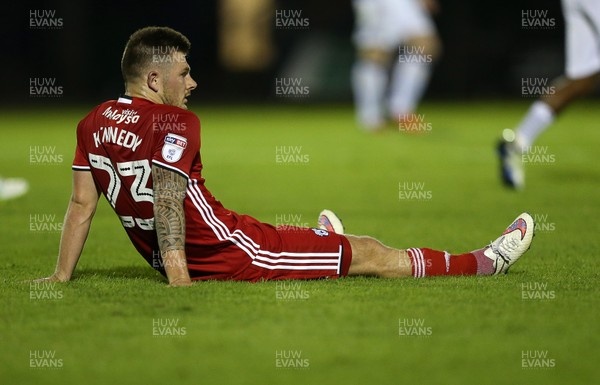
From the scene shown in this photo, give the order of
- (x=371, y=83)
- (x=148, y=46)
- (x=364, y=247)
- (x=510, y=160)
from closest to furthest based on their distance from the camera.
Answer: (x=148, y=46) < (x=364, y=247) < (x=510, y=160) < (x=371, y=83)

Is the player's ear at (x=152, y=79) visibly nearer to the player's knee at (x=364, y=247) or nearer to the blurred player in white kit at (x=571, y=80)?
the player's knee at (x=364, y=247)

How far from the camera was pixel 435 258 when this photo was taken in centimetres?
603

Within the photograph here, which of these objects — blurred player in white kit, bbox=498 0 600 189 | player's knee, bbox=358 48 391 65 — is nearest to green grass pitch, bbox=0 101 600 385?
blurred player in white kit, bbox=498 0 600 189

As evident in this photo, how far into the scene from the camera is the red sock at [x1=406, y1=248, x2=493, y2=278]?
19.6 feet

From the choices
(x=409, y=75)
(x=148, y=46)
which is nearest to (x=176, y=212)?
(x=148, y=46)

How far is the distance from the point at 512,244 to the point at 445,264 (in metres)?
0.38

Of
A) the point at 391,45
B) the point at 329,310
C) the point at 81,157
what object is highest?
the point at 391,45

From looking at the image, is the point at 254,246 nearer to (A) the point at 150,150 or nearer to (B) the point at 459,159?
(A) the point at 150,150

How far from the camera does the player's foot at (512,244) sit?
5.94 metres

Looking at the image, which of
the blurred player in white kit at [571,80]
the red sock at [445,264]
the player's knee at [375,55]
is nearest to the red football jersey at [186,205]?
the red sock at [445,264]

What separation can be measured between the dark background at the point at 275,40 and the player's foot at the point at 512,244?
19.7 m

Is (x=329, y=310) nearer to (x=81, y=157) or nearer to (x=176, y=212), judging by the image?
(x=176, y=212)

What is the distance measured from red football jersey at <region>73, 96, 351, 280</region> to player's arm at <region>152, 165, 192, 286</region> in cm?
5

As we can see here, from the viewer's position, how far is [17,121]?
20938mm
